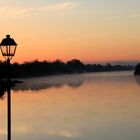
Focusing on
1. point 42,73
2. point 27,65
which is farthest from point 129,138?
point 42,73

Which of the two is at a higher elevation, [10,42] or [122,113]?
[10,42]

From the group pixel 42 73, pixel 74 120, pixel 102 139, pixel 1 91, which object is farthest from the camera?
pixel 42 73

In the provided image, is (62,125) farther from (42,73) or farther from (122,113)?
(42,73)

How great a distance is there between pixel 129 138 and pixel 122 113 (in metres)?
8.35

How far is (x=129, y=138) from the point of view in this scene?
14461 mm

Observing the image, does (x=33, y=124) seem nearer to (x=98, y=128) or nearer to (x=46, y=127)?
(x=46, y=127)

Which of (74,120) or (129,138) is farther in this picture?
(74,120)

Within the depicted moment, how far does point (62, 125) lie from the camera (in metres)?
18.0

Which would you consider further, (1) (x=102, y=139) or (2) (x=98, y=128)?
(2) (x=98, y=128)

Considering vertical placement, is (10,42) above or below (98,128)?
above

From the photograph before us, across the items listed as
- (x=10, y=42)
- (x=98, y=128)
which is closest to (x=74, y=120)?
(x=98, y=128)

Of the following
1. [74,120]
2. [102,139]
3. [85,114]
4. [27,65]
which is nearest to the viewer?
[102,139]

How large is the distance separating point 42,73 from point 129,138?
371 ft

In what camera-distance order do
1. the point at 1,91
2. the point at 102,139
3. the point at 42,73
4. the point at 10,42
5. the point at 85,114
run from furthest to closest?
the point at 42,73
the point at 1,91
the point at 85,114
the point at 102,139
the point at 10,42
